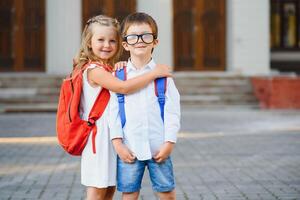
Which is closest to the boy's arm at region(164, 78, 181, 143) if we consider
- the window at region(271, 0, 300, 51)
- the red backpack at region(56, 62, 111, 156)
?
the red backpack at region(56, 62, 111, 156)

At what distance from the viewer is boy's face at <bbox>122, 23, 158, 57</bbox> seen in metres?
4.32

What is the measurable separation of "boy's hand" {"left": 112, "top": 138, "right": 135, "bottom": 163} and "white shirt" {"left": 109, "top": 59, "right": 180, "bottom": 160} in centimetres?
3

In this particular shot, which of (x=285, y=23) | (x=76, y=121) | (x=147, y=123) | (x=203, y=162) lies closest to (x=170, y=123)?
(x=147, y=123)

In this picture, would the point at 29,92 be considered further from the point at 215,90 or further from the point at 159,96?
the point at 159,96

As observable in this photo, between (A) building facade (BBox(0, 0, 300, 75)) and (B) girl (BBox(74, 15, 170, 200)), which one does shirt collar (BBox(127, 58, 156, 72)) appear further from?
(A) building facade (BBox(0, 0, 300, 75))

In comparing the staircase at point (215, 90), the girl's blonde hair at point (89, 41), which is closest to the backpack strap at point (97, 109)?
the girl's blonde hair at point (89, 41)

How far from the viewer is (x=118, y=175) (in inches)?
176

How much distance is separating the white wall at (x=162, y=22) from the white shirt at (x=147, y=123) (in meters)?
15.1

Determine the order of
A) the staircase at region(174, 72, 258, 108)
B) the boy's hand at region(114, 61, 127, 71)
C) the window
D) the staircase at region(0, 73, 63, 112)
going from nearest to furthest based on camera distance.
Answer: the boy's hand at region(114, 61, 127, 71) → the staircase at region(0, 73, 63, 112) → the staircase at region(174, 72, 258, 108) → the window

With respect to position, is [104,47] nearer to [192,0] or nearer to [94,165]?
[94,165]

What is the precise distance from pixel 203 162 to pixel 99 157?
4.44 metres

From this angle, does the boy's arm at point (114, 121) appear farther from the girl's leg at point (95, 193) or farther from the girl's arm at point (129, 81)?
the girl's leg at point (95, 193)

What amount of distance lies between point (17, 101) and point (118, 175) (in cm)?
1330

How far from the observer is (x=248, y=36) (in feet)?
65.4
